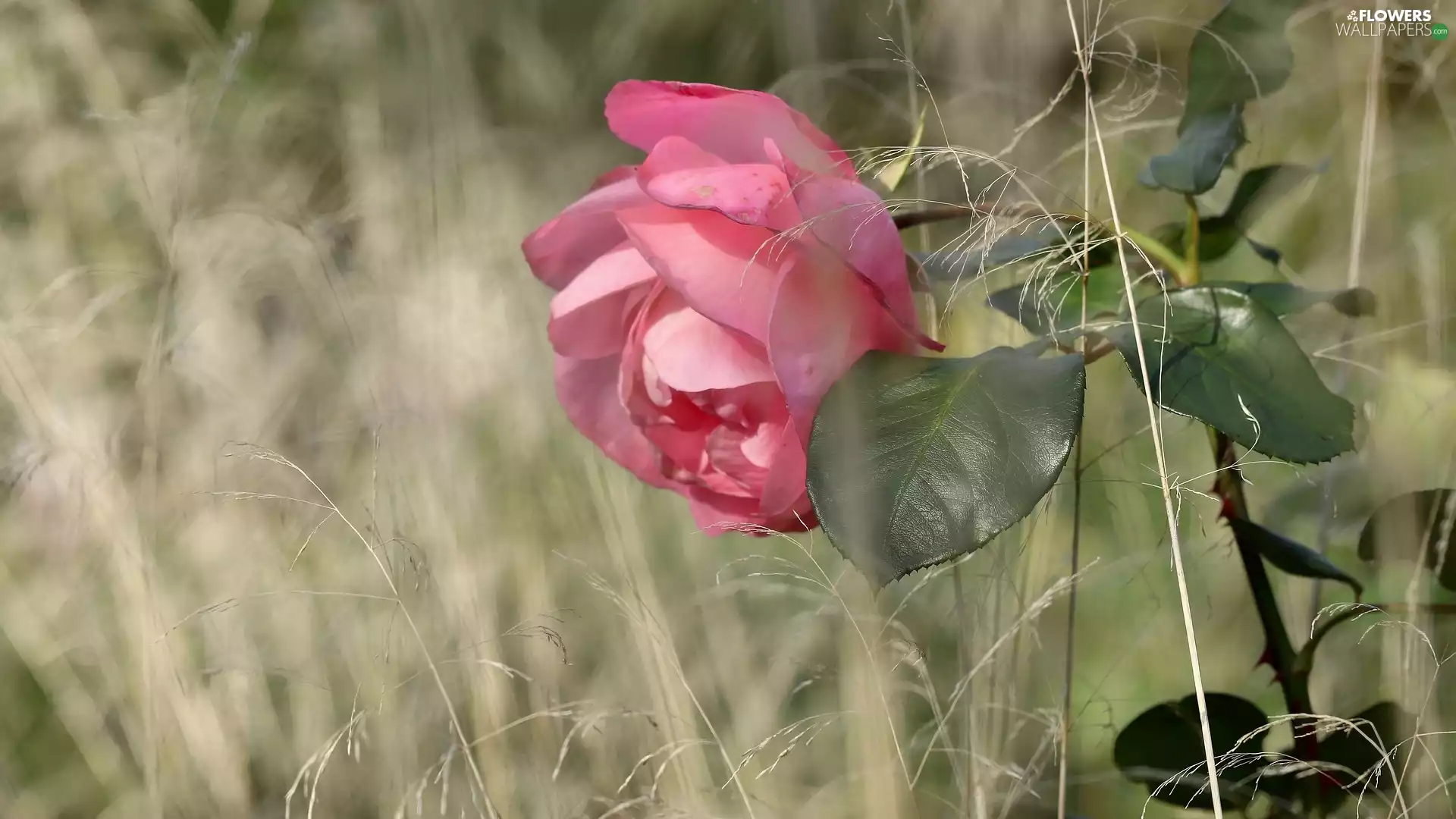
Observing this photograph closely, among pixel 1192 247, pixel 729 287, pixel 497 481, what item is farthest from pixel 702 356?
pixel 497 481

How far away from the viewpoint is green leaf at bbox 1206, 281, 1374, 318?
28 cm

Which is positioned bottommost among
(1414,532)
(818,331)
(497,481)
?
(497,481)

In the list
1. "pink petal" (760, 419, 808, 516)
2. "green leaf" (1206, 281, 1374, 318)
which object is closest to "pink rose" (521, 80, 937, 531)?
"pink petal" (760, 419, 808, 516)

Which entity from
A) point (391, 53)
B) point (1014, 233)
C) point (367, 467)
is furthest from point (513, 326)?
point (1014, 233)

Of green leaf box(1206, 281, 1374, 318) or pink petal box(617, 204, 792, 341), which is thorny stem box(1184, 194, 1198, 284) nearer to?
green leaf box(1206, 281, 1374, 318)

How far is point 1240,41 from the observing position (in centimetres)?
29

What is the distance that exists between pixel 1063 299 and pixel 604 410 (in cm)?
13

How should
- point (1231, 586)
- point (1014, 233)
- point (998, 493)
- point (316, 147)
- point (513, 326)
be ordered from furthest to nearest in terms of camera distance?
point (316, 147)
point (513, 326)
point (1231, 586)
point (1014, 233)
point (998, 493)

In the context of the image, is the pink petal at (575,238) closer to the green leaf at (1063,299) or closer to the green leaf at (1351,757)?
the green leaf at (1063,299)

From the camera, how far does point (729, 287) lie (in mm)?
242

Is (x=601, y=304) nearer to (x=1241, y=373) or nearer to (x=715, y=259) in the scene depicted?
(x=715, y=259)

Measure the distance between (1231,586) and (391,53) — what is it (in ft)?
2.21

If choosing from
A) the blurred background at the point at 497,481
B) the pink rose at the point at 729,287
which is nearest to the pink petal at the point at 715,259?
the pink rose at the point at 729,287

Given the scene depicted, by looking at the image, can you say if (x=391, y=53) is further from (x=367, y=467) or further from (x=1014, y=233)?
(x=1014, y=233)
